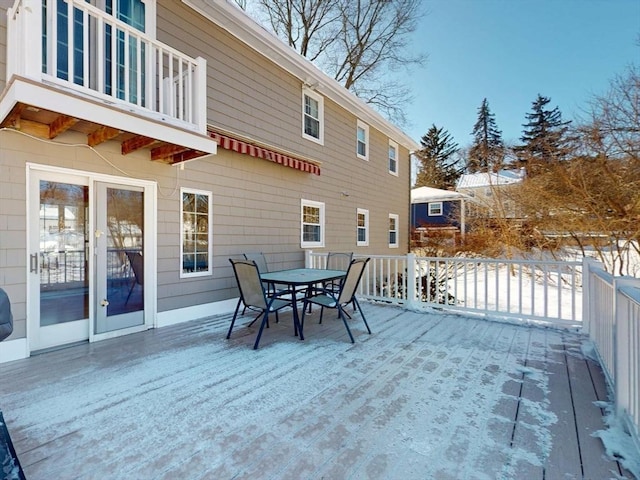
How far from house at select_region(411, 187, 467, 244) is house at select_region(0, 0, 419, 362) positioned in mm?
11082

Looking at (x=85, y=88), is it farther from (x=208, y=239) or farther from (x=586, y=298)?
(x=586, y=298)

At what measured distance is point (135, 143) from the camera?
4.04m

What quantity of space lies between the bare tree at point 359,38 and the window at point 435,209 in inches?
360

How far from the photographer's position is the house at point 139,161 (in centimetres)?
331

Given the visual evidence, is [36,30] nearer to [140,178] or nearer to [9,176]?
[9,176]

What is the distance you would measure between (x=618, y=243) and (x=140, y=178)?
36.9ft

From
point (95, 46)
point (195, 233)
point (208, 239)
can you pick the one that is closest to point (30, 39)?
point (95, 46)

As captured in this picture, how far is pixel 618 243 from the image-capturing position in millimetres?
8594

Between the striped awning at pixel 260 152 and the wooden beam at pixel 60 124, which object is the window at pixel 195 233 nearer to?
the striped awning at pixel 260 152

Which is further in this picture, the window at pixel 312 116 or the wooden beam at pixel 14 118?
the window at pixel 312 116

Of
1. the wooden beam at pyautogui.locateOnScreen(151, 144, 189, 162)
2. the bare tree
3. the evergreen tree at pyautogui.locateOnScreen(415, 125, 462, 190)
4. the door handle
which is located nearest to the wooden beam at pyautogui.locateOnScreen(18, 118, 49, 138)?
the wooden beam at pyautogui.locateOnScreen(151, 144, 189, 162)

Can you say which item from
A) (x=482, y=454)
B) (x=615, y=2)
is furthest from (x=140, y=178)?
(x=615, y=2)

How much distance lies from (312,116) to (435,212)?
15.4 metres

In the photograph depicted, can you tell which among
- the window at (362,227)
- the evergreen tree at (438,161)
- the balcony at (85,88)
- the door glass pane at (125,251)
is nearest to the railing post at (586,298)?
the balcony at (85,88)
